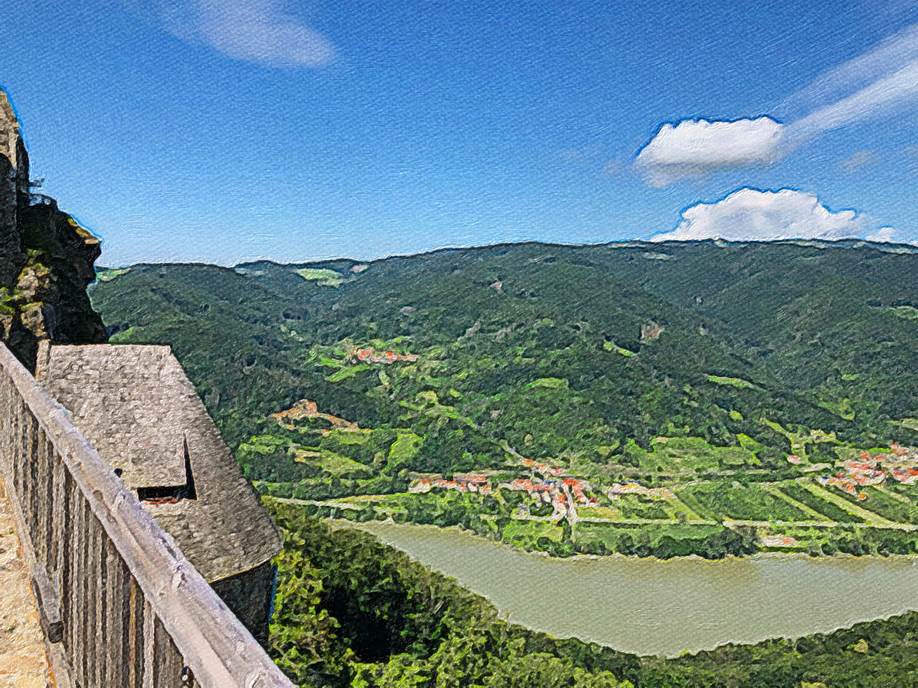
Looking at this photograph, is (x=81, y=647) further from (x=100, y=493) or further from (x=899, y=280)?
(x=899, y=280)

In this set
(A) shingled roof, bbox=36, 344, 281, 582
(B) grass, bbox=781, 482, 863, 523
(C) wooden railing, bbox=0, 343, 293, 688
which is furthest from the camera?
(B) grass, bbox=781, 482, 863, 523

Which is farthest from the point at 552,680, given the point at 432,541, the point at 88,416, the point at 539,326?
the point at 539,326

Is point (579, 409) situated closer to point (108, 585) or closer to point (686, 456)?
point (686, 456)

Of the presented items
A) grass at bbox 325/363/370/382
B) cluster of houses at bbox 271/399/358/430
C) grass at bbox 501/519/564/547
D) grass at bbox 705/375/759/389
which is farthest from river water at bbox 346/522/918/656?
grass at bbox 325/363/370/382

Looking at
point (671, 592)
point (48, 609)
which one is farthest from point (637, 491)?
point (48, 609)

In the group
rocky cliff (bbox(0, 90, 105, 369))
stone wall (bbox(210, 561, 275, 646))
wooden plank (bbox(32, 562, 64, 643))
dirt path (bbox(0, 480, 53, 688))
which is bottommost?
stone wall (bbox(210, 561, 275, 646))

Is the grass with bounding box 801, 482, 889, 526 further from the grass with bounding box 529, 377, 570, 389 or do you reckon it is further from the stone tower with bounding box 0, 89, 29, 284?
the stone tower with bounding box 0, 89, 29, 284
